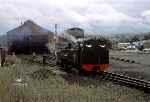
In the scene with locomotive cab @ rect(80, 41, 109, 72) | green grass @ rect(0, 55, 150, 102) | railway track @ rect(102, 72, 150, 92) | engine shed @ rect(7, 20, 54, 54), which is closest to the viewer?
green grass @ rect(0, 55, 150, 102)

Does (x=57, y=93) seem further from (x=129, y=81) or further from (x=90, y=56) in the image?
(x=90, y=56)

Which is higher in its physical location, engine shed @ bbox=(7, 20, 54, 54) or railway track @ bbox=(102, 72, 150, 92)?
engine shed @ bbox=(7, 20, 54, 54)

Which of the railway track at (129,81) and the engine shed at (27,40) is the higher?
the engine shed at (27,40)

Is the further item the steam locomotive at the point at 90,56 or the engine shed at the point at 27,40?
the engine shed at the point at 27,40

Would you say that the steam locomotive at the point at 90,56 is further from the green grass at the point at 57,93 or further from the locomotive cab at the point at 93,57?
the green grass at the point at 57,93

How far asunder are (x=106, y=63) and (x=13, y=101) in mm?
22134


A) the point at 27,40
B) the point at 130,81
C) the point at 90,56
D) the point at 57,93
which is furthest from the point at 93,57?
the point at 27,40

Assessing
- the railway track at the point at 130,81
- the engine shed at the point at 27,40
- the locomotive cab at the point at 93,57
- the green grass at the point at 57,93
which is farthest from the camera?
the engine shed at the point at 27,40

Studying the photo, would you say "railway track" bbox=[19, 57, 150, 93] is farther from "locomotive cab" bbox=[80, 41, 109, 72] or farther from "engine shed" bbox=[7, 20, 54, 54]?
"engine shed" bbox=[7, 20, 54, 54]

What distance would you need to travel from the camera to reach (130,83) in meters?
23.2

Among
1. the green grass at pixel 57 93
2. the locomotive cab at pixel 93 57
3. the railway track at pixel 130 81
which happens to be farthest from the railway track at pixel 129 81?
the locomotive cab at pixel 93 57

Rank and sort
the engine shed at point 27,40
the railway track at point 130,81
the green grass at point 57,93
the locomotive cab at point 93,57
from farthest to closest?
the engine shed at point 27,40 < the locomotive cab at point 93,57 < the railway track at point 130,81 < the green grass at point 57,93

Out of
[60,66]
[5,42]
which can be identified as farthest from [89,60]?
[5,42]

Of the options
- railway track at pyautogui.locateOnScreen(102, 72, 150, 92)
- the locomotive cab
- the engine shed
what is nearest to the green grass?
railway track at pyautogui.locateOnScreen(102, 72, 150, 92)
